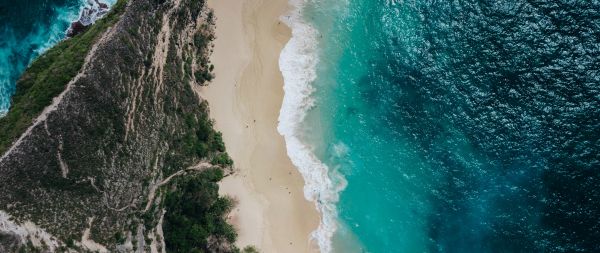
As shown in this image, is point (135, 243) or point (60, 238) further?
point (135, 243)

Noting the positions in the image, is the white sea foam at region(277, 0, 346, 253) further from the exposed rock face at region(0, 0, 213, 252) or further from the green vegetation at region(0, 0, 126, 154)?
the green vegetation at region(0, 0, 126, 154)

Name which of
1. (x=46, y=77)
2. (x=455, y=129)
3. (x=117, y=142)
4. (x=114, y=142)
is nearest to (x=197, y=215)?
(x=117, y=142)

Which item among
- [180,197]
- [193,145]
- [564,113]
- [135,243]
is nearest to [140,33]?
[193,145]

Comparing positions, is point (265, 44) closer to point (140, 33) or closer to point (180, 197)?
point (140, 33)

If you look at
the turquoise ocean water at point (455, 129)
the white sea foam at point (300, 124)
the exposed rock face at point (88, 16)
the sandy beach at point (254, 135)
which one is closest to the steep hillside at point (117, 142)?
the sandy beach at point (254, 135)

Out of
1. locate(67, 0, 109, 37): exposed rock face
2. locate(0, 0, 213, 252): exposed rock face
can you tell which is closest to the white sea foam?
locate(0, 0, 213, 252): exposed rock face

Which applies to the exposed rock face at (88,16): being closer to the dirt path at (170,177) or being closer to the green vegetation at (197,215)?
the dirt path at (170,177)
